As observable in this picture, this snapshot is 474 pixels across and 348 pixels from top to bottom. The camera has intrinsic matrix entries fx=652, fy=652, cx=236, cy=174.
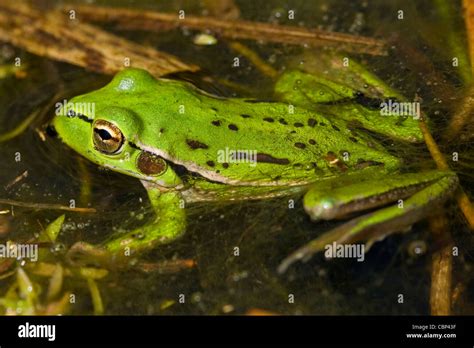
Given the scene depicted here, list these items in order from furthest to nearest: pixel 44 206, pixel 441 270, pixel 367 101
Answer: pixel 367 101 → pixel 44 206 → pixel 441 270

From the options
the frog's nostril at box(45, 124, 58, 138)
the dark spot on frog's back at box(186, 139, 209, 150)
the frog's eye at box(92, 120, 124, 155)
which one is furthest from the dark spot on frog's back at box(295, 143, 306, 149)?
the frog's nostril at box(45, 124, 58, 138)

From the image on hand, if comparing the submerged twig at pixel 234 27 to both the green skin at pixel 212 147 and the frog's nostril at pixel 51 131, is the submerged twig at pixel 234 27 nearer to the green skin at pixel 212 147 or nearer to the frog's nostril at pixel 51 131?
the green skin at pixel 212 147

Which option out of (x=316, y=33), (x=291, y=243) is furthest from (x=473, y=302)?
(x=316, y=33)

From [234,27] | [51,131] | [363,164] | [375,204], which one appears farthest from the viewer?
[234,27]

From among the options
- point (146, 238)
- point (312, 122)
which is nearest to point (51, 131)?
point (146, 238)

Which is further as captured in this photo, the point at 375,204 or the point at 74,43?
the point at 74,43

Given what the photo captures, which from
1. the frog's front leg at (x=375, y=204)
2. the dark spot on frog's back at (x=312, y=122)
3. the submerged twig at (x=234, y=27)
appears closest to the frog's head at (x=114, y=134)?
the dark spot on frog's back at (x=312, y=122)

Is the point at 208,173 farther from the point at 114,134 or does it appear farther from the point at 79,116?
the point at 79,116

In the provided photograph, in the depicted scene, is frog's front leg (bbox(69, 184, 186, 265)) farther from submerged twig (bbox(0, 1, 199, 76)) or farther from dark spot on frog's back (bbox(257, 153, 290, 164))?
submerged twig (bbox(0, 1, 199, 76))

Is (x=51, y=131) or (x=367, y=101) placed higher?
(x=367, y=101)
